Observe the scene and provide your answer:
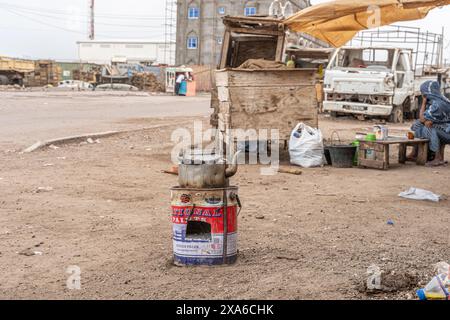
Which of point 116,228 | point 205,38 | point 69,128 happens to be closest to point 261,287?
point 116,228

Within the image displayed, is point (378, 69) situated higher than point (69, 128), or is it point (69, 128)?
point (378, 69)

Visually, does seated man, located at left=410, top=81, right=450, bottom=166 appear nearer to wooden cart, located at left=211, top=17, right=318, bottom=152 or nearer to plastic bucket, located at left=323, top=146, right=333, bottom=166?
plastic bucket, located at left=323, top=146, right=333, bottom=166

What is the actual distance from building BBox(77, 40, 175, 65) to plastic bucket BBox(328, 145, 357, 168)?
268 feet

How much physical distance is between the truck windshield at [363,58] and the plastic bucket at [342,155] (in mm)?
9788

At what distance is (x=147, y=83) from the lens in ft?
166

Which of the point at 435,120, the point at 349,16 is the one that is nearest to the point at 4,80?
the point at 435,120

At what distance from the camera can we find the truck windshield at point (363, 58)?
19.2 metres

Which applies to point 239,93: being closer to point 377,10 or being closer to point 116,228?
point 377,10

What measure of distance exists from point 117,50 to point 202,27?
2973 centimetres

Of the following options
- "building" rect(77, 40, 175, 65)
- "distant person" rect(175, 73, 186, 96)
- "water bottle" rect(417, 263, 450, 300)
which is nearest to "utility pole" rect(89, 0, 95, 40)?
"building" rect(77, 40, 175, 65)

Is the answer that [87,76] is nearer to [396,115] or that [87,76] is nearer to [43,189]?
[396,115]

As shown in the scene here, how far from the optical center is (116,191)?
723 centimetres

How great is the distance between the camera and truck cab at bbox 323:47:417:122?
17.4 metres
